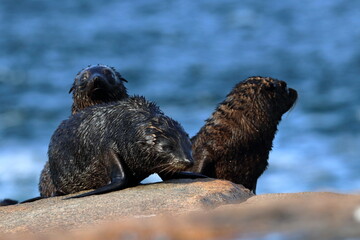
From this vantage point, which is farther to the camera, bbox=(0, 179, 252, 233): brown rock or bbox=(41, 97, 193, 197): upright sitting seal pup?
bbox=(41, 97, 193, 197): upright sitting seal pup

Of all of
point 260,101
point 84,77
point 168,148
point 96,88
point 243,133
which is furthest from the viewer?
point 84,77

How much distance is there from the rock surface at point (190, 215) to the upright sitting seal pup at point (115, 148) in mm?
280

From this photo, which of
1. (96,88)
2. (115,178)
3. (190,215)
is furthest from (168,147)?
(96,88)

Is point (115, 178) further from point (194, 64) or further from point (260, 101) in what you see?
point (194, 64)

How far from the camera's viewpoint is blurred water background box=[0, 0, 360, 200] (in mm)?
24141

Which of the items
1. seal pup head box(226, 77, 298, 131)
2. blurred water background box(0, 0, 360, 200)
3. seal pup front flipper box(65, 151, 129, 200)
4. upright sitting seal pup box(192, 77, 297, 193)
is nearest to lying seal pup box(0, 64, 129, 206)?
upright sitting seal pup box(192, 77, 297, 193)

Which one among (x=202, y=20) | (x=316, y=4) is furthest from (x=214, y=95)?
(x=316, y=4)

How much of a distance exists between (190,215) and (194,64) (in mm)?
30134

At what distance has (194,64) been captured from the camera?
3684 centimetres

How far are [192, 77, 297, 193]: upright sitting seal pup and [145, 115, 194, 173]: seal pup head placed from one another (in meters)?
2.20

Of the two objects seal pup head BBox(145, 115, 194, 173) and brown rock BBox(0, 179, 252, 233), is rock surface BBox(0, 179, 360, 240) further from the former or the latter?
seal pup head BBox(145, 115, 194, 173)

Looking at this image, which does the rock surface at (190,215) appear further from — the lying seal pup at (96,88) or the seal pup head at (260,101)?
the lying seal pup at (96,88)

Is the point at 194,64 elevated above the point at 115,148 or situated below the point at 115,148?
above

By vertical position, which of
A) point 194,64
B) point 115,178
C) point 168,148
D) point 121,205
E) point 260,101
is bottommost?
point 121,205
